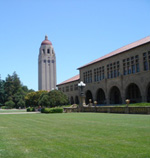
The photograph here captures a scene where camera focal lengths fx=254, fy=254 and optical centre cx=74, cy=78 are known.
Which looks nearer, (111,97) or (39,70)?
(111,97)

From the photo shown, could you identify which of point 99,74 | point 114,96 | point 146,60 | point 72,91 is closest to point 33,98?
point 72,91

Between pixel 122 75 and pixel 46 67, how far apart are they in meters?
102

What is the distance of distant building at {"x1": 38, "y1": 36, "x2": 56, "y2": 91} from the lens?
148 m

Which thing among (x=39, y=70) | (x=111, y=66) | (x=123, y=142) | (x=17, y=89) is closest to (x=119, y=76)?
(x=111, y=66)

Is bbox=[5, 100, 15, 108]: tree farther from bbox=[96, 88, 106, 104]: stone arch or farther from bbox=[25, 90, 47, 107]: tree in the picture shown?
bbox=[96, 88, 106, 104]: stone arch

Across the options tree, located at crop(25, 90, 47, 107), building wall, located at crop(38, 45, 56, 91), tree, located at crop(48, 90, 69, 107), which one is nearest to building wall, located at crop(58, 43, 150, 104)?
tree, located at crop(48, 90, 69, 107)

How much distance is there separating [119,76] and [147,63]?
9.50 metres

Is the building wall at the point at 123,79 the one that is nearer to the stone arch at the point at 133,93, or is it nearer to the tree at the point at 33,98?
the stone arch at the point at 133,93

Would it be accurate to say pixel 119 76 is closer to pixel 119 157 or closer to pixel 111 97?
pixel 111 97

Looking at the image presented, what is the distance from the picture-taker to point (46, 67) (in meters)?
149

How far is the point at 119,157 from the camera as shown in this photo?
21.0 feet

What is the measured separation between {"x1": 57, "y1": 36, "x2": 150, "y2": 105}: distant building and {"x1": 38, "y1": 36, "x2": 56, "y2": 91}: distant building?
80.1 m

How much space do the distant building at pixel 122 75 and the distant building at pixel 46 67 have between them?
263ft

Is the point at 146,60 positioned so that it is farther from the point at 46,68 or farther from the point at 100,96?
the point at 46,68
